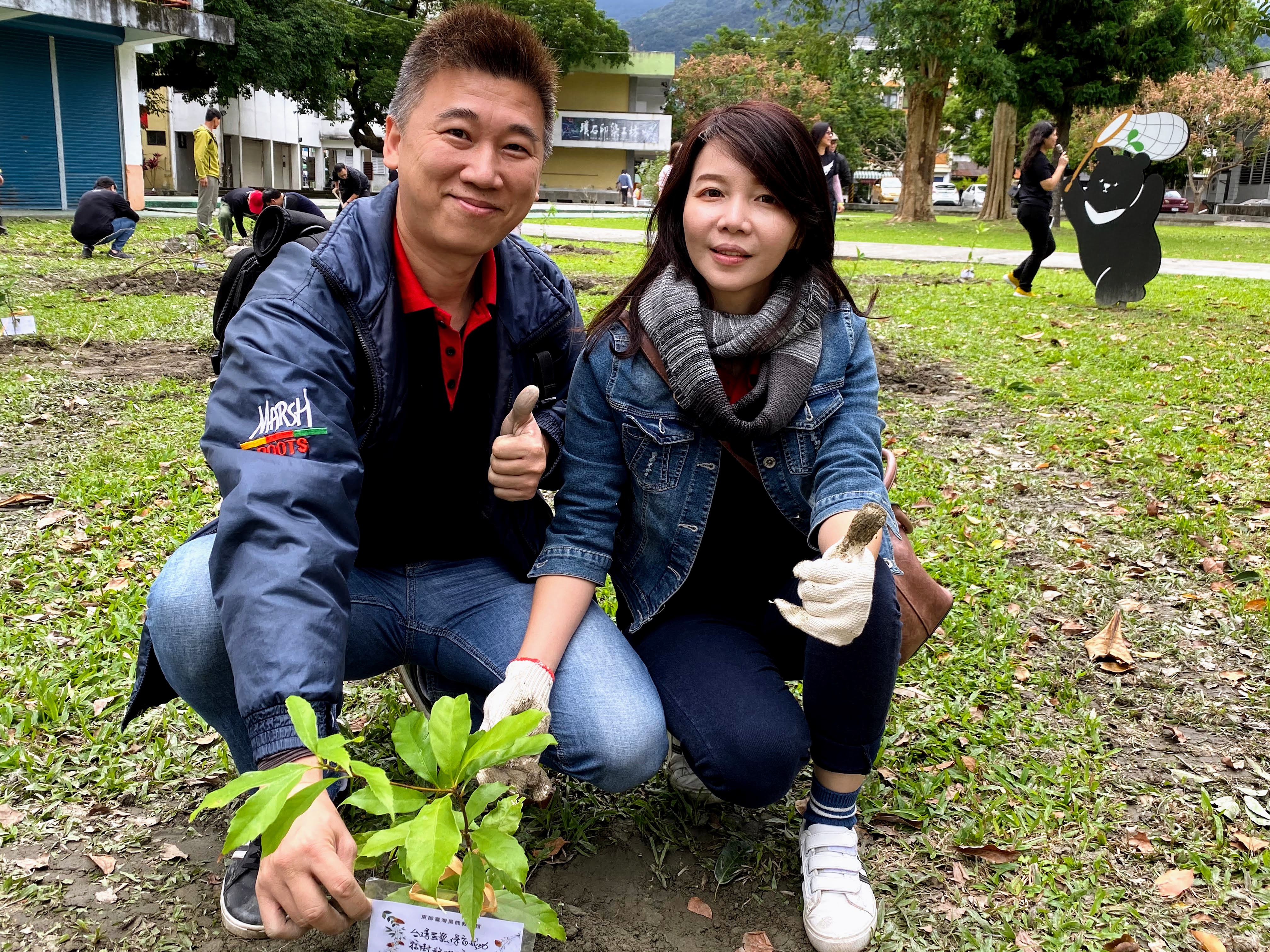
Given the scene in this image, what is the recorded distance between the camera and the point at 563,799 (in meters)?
2.25

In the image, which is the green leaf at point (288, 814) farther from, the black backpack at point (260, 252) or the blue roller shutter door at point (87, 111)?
the blue roller shutter door at point (87, 111)

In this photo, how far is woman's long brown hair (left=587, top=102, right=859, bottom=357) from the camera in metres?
1.91

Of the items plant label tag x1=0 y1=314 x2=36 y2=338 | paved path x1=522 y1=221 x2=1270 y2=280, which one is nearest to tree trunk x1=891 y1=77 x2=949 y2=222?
paved path x1=522 y1=221 x2=1270 y2=280

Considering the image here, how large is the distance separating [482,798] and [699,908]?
822 mm

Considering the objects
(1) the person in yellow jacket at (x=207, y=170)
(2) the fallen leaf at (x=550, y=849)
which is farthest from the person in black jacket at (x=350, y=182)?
(2) the fallen leaf at (x=550, y=849)

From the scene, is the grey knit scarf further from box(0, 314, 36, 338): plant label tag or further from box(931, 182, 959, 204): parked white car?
box(931, 182, 959, 204): parked white car

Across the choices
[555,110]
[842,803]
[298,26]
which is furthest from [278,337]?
[298,26]

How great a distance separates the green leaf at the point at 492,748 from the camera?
4.20 ft

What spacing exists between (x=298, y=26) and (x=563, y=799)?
3056cm

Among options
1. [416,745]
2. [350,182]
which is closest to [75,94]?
[350,182]

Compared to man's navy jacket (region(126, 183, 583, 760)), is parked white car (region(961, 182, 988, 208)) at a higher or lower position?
higher

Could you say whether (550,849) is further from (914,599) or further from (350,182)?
(350,182)

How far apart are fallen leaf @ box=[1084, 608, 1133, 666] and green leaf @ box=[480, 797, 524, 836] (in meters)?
2.09

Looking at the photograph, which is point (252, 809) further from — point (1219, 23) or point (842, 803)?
point (1219, 23)
